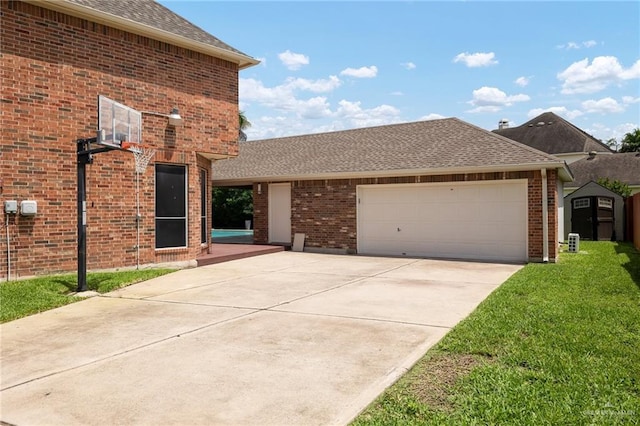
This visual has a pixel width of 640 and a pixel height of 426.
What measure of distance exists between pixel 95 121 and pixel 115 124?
1759 millimetres

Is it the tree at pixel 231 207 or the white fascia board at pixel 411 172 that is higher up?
the white fascia board at pixel 411 172

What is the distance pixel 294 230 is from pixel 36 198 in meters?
9.15

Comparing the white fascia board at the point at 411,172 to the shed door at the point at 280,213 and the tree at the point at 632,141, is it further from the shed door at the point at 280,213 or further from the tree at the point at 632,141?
the tree at the point at 632,141

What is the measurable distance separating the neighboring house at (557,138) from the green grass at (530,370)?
115 feet

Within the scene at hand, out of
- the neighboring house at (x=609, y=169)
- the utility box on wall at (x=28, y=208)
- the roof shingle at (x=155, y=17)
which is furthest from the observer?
the neighboring house at (x=609, y=169)

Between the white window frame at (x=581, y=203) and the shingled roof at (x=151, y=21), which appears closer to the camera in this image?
the shingled roof at (x=151, y=21)

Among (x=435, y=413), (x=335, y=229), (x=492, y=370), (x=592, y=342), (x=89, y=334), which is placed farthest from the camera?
(x=335, y=229)

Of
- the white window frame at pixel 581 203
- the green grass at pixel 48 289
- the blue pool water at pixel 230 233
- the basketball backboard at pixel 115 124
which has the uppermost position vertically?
the basketball backboard at pixel 115 124

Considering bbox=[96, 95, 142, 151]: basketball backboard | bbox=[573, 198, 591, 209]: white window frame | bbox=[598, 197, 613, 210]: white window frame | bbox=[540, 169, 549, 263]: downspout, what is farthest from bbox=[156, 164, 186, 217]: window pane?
bbox=[598, 197, 613, 210]: white window frame

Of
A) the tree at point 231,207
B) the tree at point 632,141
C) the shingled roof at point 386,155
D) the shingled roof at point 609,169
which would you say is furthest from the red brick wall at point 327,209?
the tree at point 632,141

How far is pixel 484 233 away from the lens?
1392 cm

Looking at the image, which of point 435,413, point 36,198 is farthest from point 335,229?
point 435,413

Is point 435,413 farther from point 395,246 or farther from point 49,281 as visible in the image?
point 395,246

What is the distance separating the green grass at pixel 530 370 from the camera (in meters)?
3.46
